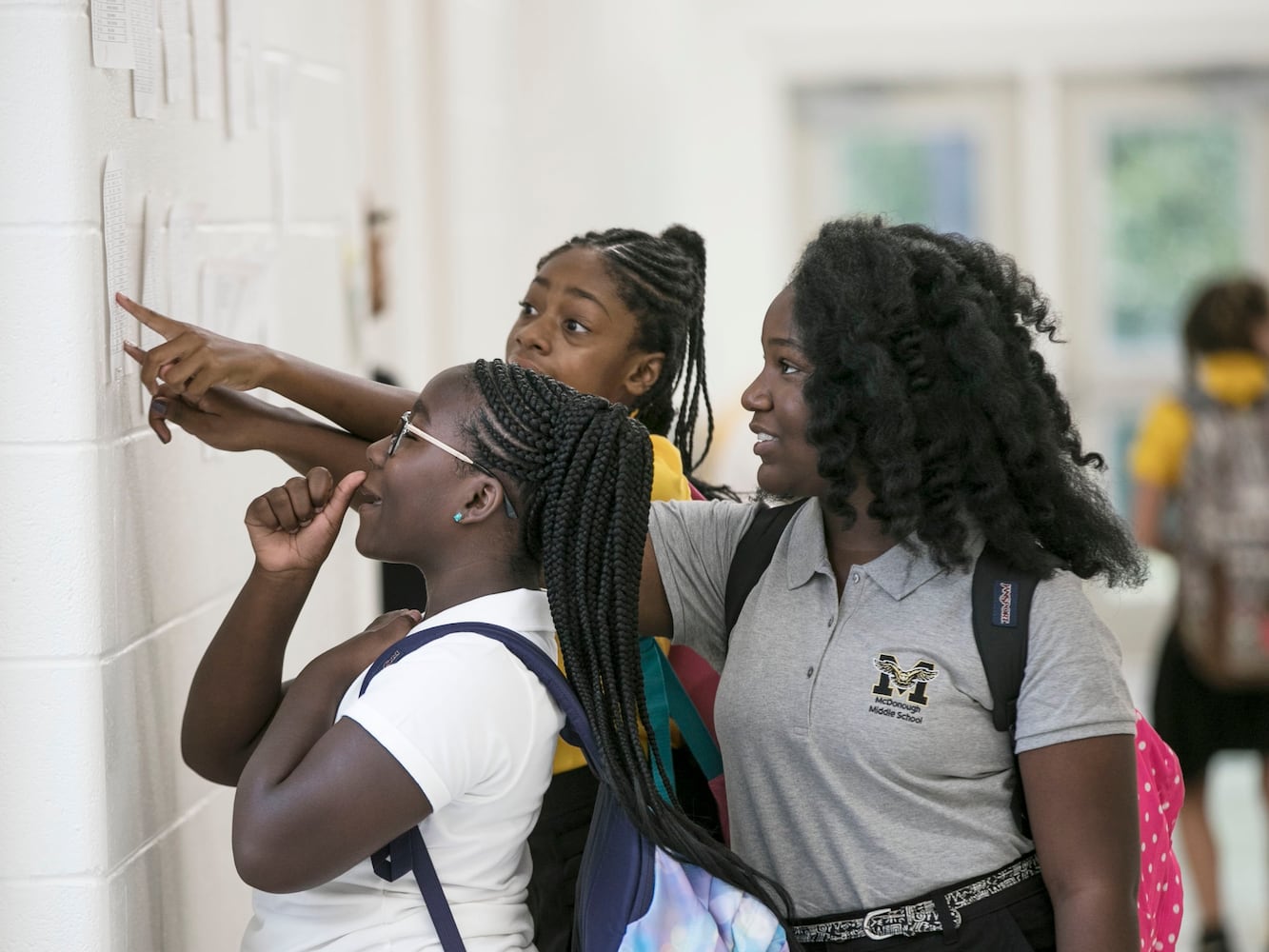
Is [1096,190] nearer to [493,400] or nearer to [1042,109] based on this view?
[1042,109]

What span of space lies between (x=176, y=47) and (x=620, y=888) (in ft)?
3.51

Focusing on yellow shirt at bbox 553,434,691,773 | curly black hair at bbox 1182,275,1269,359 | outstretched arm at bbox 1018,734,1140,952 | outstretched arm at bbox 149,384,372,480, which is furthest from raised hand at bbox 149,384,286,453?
curly black hair at bbox 1182,275,1269,359

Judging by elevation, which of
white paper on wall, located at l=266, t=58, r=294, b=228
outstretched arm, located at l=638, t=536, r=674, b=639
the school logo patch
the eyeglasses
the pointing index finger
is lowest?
the school logo patch

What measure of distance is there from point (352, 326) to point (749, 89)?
4968mm

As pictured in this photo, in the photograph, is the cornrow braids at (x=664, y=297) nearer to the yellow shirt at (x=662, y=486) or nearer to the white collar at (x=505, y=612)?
the yellow shirt at (x=662, y=486)

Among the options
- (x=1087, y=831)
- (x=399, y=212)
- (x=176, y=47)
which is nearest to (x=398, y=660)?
(x=1087, y=831)

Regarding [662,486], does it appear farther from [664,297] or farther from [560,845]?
[560,845]

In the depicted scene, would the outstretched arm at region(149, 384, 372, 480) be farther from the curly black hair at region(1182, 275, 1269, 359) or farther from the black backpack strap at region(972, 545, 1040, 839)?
the curly black hair at region(1182, 275, 1269, 359)

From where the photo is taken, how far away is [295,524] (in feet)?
4.99

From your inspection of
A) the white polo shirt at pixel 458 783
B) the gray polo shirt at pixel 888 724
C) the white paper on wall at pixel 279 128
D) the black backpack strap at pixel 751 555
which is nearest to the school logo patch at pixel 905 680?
the gray polo shirt at pixel 888 724

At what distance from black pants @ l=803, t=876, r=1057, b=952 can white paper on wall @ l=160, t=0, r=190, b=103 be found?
3.87 ft

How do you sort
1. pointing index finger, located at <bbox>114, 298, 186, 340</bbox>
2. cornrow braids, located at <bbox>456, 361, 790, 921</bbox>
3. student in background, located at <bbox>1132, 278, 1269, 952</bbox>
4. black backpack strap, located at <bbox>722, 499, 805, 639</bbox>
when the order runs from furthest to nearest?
student in background, located at <bbox>1132, 278, 1269, 952</bbox>
black backpack strap, located at <bbox>722, 499, 805, 639</bbox>
pointing index finger, located at <bbox>114, 298, 186, 340</bbox>
cornrow braids, located at <bbox>456, 361, 790, 921</bbox>

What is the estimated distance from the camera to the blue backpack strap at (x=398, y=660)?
4.56ft

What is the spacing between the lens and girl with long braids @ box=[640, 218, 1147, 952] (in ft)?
4.93
